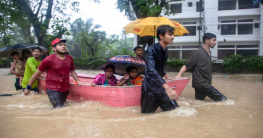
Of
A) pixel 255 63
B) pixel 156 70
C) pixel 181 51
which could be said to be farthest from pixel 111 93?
pixel 181 51

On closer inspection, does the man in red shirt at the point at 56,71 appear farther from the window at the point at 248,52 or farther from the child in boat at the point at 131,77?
the window at the point at 248,52

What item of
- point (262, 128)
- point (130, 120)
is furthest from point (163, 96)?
point (262, 128)

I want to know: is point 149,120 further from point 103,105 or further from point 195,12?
point 195,12

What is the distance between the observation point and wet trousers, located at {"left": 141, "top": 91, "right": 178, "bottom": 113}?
3.16 meters

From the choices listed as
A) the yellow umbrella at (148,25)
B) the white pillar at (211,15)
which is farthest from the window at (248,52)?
the yellow umbrella at (148,25)

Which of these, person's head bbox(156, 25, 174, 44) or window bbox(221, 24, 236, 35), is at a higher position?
window bbox(221, 24, 236, 35)

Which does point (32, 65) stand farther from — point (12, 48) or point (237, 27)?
point (237, 27)

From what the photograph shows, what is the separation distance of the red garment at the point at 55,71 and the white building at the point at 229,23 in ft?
61.2

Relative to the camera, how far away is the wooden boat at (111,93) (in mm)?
3939

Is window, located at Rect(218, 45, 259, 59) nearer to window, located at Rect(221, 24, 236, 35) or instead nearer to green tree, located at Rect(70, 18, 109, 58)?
window, located at Rect(221, 24, 236, 35)

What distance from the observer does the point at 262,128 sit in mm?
2861

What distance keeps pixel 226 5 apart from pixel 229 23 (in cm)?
198

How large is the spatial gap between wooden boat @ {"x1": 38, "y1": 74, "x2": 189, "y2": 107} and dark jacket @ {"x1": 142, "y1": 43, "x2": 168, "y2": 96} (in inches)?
30.8

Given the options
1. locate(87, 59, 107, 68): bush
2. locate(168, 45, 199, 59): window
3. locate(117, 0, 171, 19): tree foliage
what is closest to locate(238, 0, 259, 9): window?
locate(168, 45, 199, 59): window
